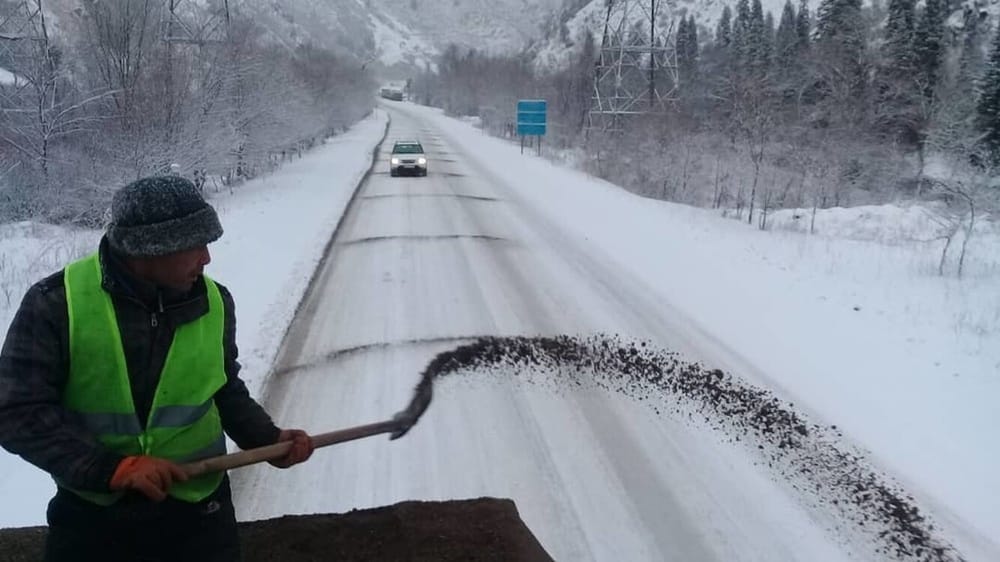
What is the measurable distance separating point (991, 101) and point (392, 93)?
100899 millimetres

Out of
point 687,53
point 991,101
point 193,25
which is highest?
point 687,53

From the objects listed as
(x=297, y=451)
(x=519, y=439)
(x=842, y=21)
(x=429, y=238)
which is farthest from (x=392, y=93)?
(x=297, y=451)

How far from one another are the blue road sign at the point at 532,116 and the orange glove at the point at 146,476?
3315 centimetres

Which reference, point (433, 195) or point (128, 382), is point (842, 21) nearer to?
point (433, 195)

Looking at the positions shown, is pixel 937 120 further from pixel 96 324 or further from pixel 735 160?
pixel 96 324

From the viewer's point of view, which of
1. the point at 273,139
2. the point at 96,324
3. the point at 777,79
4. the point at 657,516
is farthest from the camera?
the point at 777,79

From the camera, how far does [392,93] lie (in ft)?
415

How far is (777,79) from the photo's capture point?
56.8 metres

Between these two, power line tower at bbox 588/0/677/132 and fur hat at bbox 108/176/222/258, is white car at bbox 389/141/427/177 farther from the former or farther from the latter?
fur hat at bbox 108/176/222/258

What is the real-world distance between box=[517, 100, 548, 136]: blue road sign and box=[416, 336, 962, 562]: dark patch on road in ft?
89.6

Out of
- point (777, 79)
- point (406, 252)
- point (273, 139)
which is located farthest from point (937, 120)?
point (406, 252)

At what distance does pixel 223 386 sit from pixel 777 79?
6141 cm

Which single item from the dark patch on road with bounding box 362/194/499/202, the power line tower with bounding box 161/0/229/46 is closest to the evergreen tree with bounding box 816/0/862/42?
the dark patch on road with bounding box 362/194/499/202

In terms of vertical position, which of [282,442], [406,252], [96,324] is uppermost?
[96,324]
